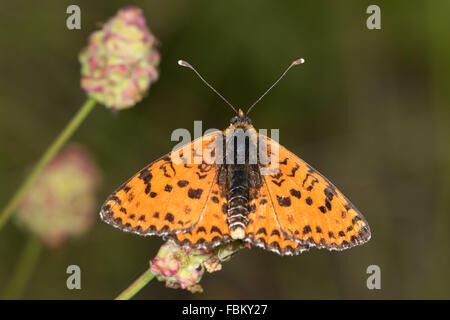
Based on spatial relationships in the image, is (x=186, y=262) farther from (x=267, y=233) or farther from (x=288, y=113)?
(x=288, y=113)

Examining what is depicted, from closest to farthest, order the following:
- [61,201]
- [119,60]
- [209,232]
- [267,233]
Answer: [209,232]
[267,233]
[119,60]
[61,201]

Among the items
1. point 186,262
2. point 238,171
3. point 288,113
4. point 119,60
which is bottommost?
point 186,262

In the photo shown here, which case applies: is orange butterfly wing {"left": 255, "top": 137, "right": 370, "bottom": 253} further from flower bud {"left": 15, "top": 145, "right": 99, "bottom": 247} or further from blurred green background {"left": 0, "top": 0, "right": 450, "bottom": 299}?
blurred green background {"left": 0, "top": 0, "right": 450, "bottom": 299}

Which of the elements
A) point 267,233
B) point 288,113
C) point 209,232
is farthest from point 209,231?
point 288,113

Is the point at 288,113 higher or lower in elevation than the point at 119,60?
lower

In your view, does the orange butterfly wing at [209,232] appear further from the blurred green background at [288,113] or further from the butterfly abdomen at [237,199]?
the blurred green background at [288,113]

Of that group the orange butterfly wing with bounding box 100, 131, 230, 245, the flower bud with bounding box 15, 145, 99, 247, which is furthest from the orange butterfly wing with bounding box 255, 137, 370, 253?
the flower bud with bounding box 15, 145, 99, 247

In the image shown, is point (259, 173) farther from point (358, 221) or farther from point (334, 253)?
point (334, 253)
